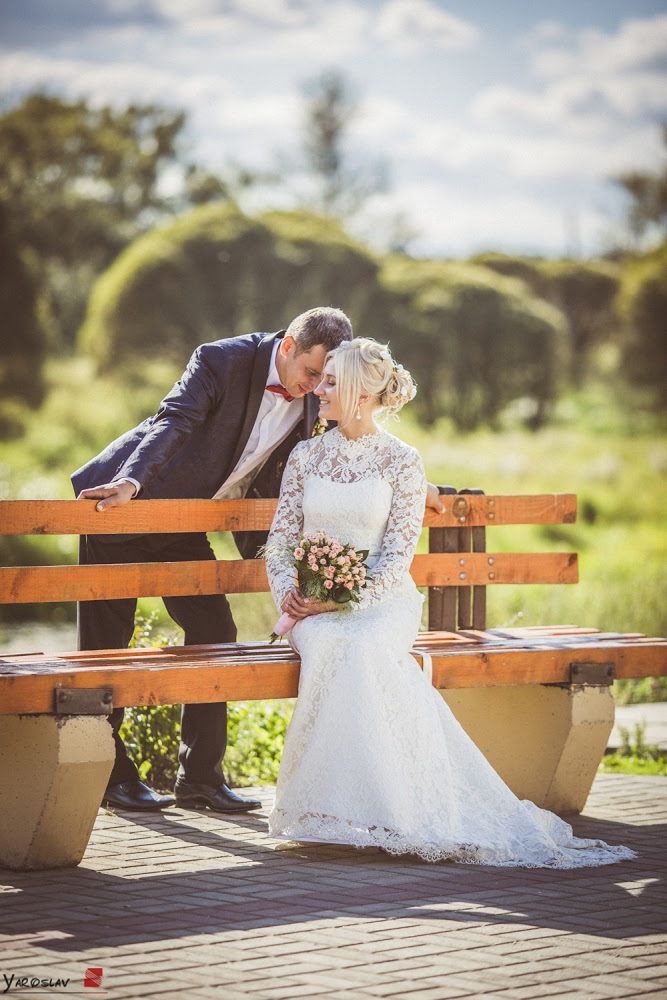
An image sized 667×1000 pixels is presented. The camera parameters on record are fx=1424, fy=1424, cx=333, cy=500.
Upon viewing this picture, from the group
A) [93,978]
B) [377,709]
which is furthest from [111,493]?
[93,978]

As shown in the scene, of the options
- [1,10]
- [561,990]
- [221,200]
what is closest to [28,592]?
[561,990]

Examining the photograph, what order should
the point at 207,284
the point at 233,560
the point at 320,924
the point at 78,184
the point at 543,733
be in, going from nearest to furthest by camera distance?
the point at 320,924, the point at 233,560, the point at 543,733, the point at 207,284, the point at 78,184

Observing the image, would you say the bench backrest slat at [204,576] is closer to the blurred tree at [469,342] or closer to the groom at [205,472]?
the groom at [205,472]

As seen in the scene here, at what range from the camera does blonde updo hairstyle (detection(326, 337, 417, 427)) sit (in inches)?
209

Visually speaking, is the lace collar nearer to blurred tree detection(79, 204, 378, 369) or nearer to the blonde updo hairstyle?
the blonde updo hairstyle

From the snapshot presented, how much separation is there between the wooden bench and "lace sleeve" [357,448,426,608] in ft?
1.10

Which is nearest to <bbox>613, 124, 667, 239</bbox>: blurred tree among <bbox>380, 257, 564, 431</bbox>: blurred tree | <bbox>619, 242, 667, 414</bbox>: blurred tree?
<bbox>619, 242, 667, 414</bbox>: blurred tree

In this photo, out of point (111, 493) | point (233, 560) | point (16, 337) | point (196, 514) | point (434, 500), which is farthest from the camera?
point (16, 337)

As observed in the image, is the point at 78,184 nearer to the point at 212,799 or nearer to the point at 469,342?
the point at 469,342

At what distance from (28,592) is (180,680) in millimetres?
753

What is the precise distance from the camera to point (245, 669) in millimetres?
4934

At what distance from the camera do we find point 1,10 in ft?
128

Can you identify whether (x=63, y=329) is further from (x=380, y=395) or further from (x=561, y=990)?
(x=561, y=990)

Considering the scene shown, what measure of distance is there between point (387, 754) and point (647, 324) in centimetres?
2806
